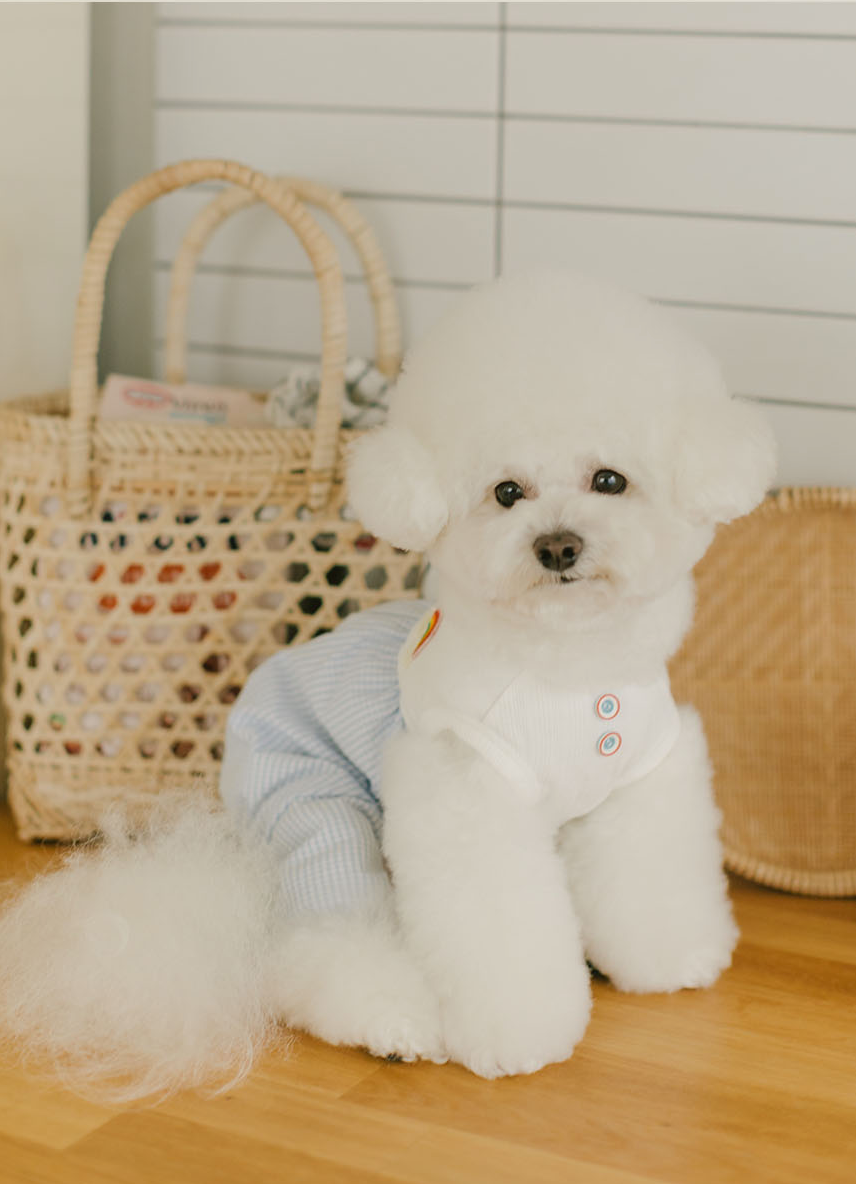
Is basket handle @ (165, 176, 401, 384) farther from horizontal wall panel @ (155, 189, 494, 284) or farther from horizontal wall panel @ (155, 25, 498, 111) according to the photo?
horizontal wall panel @ (155, 25, 498, 111)

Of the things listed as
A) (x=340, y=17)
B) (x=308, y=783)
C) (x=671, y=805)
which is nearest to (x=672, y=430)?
(x=671, y=805)

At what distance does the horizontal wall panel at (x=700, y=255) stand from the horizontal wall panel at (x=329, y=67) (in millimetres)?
216

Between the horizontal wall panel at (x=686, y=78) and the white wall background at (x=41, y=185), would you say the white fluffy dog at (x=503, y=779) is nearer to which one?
the horizontal wall panel at (x=686, y=78)

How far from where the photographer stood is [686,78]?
71.9 inches

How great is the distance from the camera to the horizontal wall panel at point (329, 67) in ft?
6.49

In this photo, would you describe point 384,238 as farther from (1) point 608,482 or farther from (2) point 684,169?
(1) point 608,482

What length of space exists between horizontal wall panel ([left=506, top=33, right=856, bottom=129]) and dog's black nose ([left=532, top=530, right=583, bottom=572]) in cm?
A: 92

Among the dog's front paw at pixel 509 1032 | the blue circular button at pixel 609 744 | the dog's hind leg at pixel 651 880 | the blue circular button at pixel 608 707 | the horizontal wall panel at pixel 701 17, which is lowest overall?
the dog's front paw at pixel 509 1032

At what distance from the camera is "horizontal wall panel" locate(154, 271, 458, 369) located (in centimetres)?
212

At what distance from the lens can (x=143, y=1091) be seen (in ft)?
3.95

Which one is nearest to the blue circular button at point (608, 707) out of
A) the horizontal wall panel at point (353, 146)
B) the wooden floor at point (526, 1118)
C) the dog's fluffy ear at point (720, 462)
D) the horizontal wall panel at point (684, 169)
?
the dog's fluffy ear at point (720, 462)

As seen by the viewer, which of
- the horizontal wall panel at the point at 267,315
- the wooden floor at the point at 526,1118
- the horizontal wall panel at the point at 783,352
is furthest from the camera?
the horizontal wall panel at the point at 267,315

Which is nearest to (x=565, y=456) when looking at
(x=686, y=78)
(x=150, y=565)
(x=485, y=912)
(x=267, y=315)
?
(x=485, y=912)

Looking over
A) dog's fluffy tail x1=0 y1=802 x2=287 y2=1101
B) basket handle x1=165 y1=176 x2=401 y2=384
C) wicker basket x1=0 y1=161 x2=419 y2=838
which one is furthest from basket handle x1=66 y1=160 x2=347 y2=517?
dog's fluffy tail x1=0 y1=802 x2=287 y2=1101
